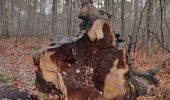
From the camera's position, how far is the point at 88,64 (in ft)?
24.2

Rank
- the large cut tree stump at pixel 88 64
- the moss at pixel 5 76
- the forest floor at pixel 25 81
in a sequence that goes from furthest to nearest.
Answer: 1. the moss at pixel 5 76
2. the forest floor at pixel 25 81
3. the large cut tree stump at pixel 88 64

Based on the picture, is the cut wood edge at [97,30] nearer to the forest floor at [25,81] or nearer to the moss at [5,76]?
the forest floor at [25,81]

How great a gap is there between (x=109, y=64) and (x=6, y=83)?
15.4 feet

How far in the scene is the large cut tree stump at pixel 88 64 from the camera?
705 centimetres

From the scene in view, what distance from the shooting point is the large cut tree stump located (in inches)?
278

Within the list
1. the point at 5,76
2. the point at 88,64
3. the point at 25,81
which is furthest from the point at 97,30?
the point at 5,76

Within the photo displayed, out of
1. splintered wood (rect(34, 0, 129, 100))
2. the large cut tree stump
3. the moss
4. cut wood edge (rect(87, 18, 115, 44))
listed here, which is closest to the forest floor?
the moss

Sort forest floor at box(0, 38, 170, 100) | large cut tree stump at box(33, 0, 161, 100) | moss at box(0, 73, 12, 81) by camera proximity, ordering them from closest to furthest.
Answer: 1. large cut tree stump at box(33, 0, 161, 100)
2. forest floor at box(0, 38, 170, 100)
3. moss at box(0, 73, 12, 81)

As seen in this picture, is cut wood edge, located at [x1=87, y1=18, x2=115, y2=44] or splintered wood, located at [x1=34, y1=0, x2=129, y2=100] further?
cut wood edge, located at [x1=87, y1=18, x2=115, y2=44]

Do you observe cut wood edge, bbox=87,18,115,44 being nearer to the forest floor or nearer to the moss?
the forest floor

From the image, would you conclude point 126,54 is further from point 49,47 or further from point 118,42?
point 49,47

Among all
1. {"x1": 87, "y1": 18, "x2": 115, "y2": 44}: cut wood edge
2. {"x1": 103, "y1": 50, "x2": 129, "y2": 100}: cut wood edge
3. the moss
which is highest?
{"x1": 87, "y1": 18, "x2": 115, "y2": 44}: cut wood edge

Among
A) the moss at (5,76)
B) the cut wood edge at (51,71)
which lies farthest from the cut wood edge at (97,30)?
the moss at (5,76)

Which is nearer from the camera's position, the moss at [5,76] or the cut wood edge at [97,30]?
the cut wood edge at [97,30]
